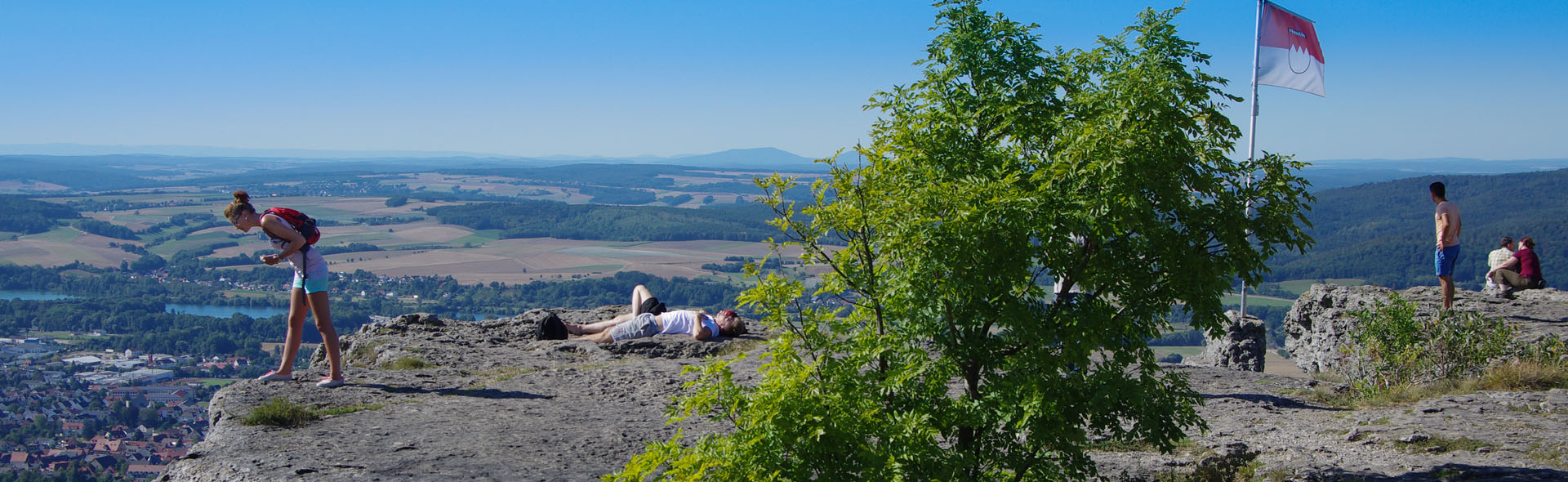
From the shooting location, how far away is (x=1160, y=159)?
432 centimetres

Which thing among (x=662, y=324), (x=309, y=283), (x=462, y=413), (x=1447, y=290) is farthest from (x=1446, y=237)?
(x=309, y=283)

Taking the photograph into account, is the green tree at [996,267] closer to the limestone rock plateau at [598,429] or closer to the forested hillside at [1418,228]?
the limestone rock plateau at [598,429]

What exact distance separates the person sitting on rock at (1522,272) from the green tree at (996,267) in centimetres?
1233

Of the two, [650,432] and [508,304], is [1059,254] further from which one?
[508,304]

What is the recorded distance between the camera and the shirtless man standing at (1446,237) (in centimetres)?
1071

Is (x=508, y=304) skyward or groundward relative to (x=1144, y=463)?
groundward

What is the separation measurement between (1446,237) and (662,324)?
10.3m

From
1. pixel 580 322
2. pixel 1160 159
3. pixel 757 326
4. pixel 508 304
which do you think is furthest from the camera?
pixel 508 304

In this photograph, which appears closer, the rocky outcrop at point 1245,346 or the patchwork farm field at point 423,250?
the rocky outcrop at point 1245,346

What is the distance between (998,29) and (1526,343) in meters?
8.79

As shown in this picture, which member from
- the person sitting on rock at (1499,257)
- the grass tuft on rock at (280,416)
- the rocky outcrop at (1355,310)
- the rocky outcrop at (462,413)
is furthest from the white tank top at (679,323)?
the person sitting on rock at (1499,257)

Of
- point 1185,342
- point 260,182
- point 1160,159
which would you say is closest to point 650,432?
point 1160,159

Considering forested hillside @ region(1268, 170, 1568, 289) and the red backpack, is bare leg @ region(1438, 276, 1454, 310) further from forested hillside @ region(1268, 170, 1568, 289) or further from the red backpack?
forested hillside @ region(1268, 170, 1568, 289)

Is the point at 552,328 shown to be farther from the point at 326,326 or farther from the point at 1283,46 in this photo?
the point at 1283,46
